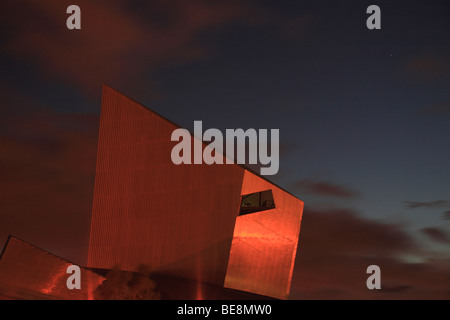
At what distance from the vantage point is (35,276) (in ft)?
58.8

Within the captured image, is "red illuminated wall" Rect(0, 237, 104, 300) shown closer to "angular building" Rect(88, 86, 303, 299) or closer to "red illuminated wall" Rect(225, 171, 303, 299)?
"angular building" Rect(88, 86, 303, 299)

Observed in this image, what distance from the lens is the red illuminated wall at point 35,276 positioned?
1723 cm

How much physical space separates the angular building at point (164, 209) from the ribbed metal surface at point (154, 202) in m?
0.04

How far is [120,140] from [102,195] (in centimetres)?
241

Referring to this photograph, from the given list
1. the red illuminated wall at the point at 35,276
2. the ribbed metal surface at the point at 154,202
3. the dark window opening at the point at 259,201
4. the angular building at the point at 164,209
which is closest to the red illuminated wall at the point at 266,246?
the angular building at the point at 164,209

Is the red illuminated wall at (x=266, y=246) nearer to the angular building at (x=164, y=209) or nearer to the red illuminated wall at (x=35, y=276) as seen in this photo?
the angular building at (x=164, y=209)

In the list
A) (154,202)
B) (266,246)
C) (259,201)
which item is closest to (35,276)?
(154,202)
